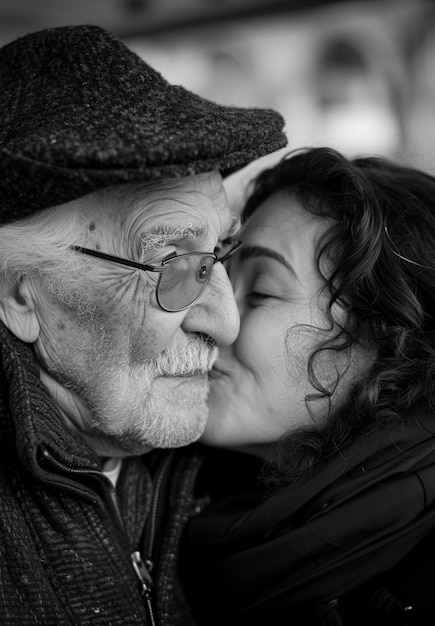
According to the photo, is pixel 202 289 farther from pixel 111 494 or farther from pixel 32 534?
pixel 32 534

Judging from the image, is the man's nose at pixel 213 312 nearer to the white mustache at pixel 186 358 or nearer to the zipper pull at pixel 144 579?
the white mustache at pixel 186 358

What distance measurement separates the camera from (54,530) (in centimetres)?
177

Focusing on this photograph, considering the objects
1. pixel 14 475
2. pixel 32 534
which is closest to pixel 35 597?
pixel 32 534

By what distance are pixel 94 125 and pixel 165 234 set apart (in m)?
0.36

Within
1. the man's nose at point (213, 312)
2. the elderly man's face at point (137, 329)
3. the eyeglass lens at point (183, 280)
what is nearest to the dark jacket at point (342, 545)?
the elderly man's face at point (137, 329)

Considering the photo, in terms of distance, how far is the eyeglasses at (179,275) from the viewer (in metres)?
1.80

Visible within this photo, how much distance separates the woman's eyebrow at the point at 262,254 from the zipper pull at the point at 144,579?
101 centimetres

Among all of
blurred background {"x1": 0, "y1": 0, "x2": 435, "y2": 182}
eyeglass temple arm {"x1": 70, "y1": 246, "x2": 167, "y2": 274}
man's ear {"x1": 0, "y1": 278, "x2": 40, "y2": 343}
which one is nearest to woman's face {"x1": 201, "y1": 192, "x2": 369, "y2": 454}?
eyeglass temple arm {"x1": 70, "y1": 246, "x2": 167, "y2": 274}

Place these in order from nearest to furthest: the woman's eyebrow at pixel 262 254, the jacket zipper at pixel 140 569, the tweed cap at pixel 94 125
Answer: the tweed cap at pixel 94 125 < the jacket zipper at pixel 140 569 < the woman's eyebrow at pixel 262 254

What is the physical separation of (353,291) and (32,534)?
1202 mm

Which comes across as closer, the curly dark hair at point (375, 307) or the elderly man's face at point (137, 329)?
the elderly man's face at point (137, 329)

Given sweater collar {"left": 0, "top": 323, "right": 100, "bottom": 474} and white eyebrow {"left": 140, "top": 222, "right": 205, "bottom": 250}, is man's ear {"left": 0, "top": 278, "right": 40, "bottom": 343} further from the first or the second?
white eyebrow {"left": 140, "top": 222, "right": 205, "bottom": 250}

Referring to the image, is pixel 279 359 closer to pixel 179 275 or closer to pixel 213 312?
pixel 213 312

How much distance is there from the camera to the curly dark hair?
2.05 meters
